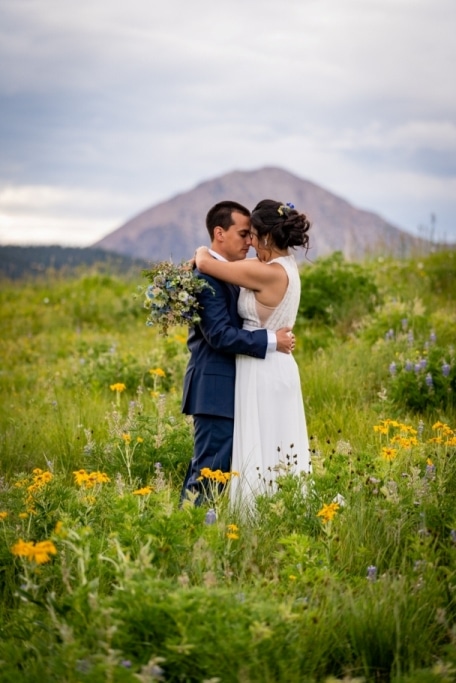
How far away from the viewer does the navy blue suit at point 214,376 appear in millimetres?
5047

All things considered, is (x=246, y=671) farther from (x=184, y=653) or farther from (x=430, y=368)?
(x=430, y=368)

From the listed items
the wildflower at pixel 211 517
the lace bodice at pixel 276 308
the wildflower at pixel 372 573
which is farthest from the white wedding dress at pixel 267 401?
the wildflower at pixel 372 573

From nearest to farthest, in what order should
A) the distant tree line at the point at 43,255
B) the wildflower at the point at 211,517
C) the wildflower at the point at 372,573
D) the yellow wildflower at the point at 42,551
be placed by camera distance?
the yellow wildflower at the point at 42,551 → the wildflower at the point at 372,573 → the wildflower at the point at 211,517 → the distant tree line at the point at 43,255

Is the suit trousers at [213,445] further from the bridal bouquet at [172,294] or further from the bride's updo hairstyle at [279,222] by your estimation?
the bride's updo hairstyle at [279,222]

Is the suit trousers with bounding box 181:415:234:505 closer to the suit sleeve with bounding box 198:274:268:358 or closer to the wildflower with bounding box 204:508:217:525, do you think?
the suit sleeve with bounding box 198:274:268:358

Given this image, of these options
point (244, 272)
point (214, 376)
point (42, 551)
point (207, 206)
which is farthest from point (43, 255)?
point (42, 551)

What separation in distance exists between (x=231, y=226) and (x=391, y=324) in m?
4.37

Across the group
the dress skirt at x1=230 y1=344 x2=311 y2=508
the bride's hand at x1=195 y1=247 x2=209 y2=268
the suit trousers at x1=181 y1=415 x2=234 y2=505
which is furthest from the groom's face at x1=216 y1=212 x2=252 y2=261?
the suit trousers at x1=181 y1=415 x2=234 y2=505

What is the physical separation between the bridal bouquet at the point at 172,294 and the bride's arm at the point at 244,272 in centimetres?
12

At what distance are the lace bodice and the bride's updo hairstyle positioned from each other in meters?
0.17

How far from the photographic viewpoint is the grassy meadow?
9.54 ft

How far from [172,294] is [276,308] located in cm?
74

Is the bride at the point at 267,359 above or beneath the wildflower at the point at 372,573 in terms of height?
above

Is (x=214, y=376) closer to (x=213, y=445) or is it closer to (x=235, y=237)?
(x=213, y=445)
